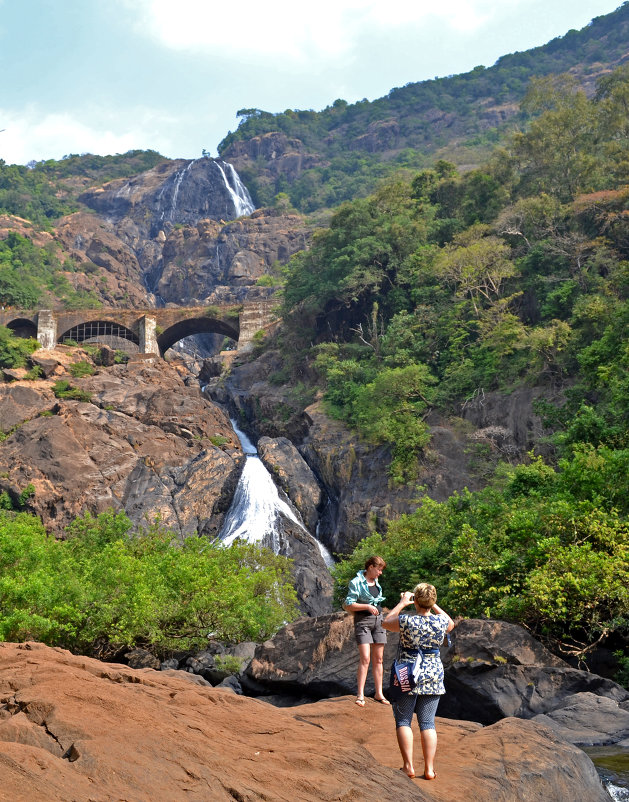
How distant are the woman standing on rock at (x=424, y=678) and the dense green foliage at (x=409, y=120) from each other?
98.1 m

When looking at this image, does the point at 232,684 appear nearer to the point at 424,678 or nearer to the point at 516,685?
the point at 516,685

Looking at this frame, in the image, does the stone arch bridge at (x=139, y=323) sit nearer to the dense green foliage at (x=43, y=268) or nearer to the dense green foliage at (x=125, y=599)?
the dense green foliage at (x=43, y=268)

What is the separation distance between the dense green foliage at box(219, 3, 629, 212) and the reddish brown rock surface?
9684 cm

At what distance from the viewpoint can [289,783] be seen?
6.34m

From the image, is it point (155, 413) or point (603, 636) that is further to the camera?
point (155, 413)

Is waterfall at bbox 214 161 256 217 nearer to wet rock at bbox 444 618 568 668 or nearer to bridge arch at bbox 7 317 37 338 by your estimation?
bridge arch at bbox 7 317 37 338

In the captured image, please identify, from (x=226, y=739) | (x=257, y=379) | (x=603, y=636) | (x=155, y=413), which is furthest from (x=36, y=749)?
(x=257, y=379)

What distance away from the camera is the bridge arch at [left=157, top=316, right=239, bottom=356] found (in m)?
57.5

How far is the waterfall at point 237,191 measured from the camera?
330ft

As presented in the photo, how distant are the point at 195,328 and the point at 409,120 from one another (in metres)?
72.3

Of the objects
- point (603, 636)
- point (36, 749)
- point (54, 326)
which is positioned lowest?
point (603, 636)

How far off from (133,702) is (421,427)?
27379 mm

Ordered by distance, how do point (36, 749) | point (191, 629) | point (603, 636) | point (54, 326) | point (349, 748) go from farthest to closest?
point (54, 326), point (191, 629), point (603, 636), point (349, 748), point (36, 749)

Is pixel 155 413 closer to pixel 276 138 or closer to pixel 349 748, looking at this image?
pixel 349 748
